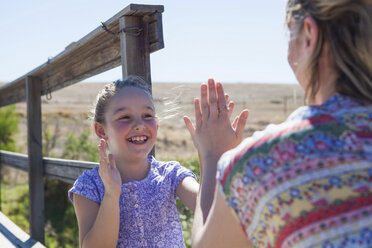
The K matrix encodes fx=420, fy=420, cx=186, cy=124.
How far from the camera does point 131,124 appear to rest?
77.8 inches

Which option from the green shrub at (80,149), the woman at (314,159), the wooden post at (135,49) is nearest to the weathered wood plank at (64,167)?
the wooden post at (135,49)

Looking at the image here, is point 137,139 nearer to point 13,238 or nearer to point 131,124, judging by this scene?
point 131,124

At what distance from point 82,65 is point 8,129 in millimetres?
6910

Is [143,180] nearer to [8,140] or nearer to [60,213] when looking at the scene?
[60,213]

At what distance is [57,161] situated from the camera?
329 centimetres

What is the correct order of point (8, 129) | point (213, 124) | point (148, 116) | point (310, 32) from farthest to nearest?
point (8, 129), point (148, 116), point (213, 124), point (310, 32)

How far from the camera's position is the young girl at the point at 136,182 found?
6.27 feet

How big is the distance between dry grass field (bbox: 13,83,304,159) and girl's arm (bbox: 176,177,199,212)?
0.32m

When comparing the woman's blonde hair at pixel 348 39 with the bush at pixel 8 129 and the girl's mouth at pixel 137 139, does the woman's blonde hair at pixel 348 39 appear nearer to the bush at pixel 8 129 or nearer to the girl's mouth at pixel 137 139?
the girl's mouth at pixel 137 139

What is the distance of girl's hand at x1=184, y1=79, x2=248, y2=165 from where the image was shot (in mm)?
1235

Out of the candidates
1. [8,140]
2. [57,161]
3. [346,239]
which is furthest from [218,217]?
[8,140]

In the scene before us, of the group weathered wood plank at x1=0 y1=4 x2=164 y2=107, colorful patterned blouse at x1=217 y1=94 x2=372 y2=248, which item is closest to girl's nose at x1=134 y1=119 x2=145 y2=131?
weathered wood plank at x1=0 y1=4 x2=164 y2=107

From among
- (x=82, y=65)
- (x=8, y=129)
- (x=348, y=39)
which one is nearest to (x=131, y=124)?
(x=82, y=65)

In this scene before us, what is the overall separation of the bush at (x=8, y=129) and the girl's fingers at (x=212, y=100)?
850 centimetres
